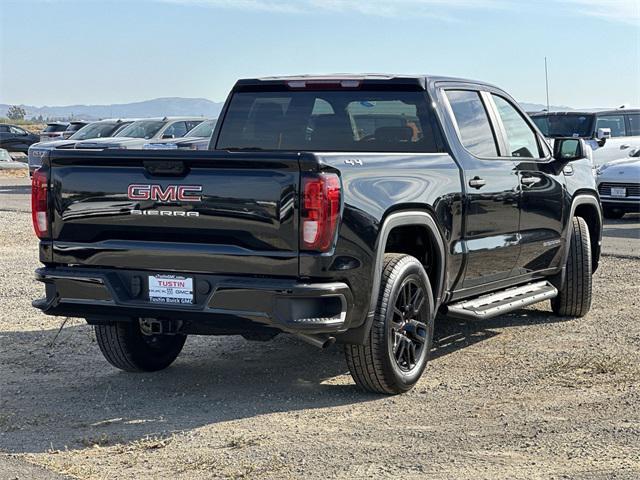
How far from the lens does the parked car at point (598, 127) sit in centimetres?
2161

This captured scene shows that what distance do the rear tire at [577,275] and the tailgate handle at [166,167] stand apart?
419cm

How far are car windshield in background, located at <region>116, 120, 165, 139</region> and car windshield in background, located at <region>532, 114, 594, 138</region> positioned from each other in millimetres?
9336

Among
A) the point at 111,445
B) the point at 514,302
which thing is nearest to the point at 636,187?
the point at 514,302

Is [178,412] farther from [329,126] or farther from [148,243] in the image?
[329,126]

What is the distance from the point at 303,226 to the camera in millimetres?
5965

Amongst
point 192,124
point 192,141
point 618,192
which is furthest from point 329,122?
point 192,124

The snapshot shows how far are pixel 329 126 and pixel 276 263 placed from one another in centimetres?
206

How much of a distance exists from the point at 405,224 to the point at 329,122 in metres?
1.45

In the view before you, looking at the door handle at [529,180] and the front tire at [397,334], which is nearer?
the front tire at [397,334]

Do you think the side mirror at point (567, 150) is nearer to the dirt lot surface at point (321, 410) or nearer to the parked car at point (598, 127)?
the dirt lot surface at point (321, 410)

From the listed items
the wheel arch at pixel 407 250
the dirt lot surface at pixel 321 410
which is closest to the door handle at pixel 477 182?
the wheel arch at pixel 407 250

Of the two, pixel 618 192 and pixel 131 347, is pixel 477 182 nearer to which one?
pixel 131 347

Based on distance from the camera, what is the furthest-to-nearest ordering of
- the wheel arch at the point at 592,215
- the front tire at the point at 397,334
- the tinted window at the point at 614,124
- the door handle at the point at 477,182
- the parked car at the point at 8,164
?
the parked car at the point at 8,164 < the tinted window at the point at 614,124 < the wheel arch at the point at 592,215 < the door handle at the point at 477,182 < the front tire at the point at 397,334

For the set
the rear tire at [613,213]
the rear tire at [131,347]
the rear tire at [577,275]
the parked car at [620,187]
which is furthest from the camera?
the rear tire at [613,213]
